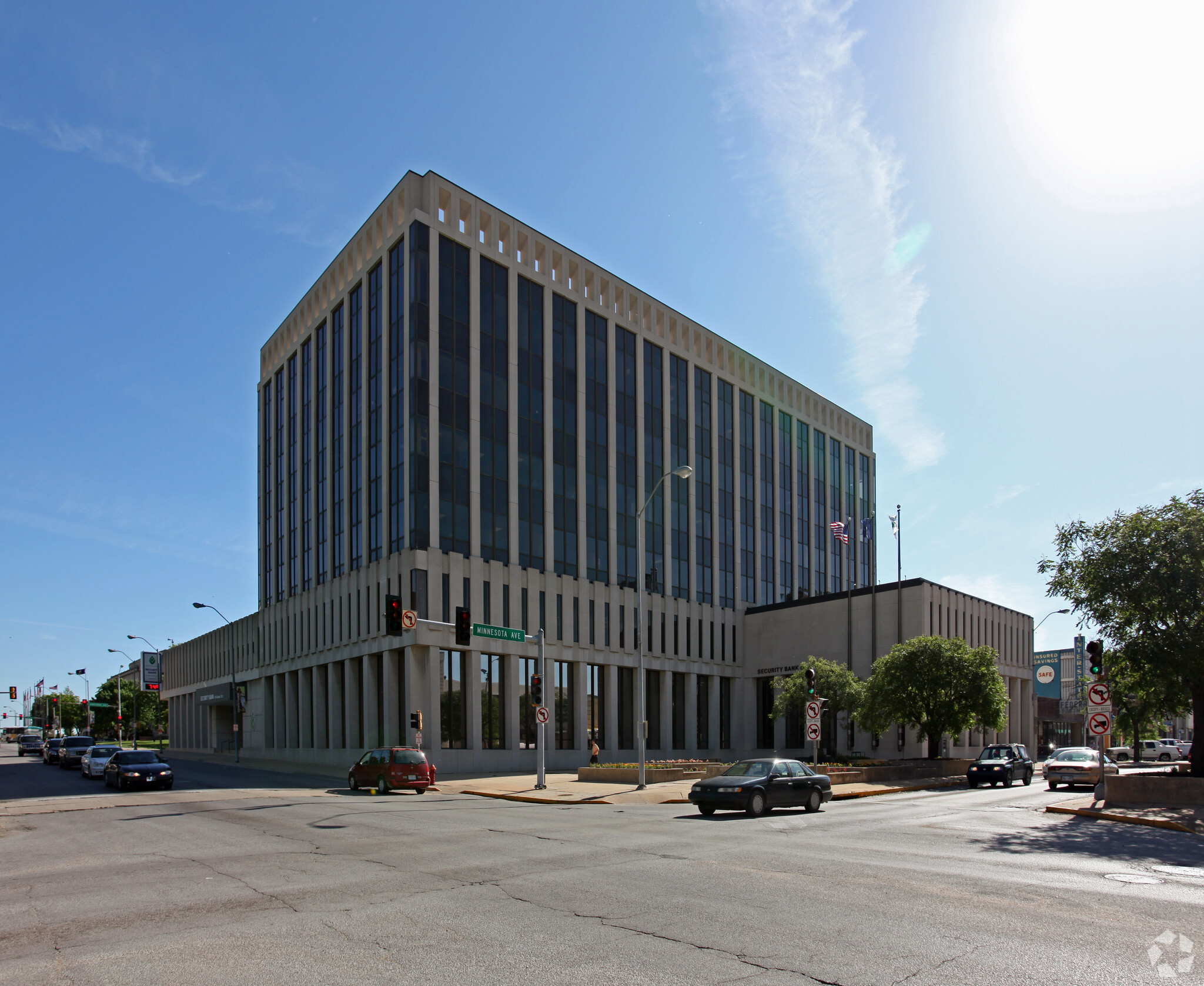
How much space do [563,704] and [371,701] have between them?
10.8 meters

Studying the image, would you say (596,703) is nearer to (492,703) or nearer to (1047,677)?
(492,703)

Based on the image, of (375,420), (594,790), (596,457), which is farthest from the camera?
(596,457)

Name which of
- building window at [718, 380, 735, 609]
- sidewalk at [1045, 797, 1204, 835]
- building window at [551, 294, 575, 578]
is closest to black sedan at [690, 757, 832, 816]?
sidewalk at [1045, 797, 1204, 835]

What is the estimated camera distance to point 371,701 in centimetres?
5012

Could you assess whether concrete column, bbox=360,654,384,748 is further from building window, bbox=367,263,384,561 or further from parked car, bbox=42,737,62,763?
parked car, bbox=42,737,62,763

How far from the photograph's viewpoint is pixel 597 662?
55250mm

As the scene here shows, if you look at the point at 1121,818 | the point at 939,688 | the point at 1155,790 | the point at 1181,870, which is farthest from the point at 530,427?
the point at 1181,870

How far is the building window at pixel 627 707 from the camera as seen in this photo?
57.5m

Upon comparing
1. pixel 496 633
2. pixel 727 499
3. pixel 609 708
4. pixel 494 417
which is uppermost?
pixel 494 417

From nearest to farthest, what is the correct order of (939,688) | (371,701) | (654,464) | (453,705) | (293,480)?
(939,688) → (453,705) → (371,701) → (654,464) → (293,480)

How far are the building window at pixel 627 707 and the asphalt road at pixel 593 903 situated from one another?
125ft

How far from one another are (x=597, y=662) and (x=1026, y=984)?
4881 cm

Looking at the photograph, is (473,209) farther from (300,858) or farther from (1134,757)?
(1134,757)

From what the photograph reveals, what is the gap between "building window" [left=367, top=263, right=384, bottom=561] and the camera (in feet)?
167
